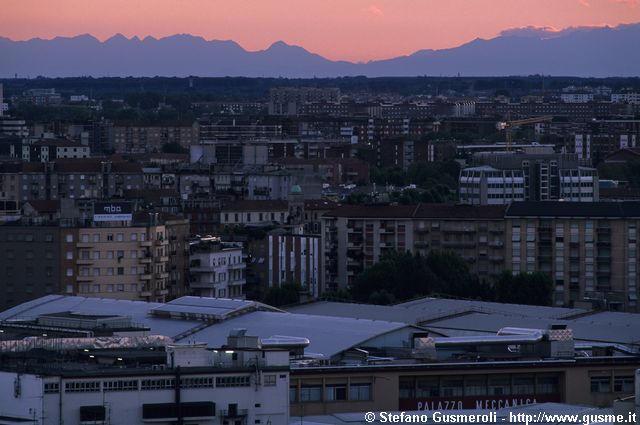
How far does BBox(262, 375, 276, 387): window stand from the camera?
67.8 feet

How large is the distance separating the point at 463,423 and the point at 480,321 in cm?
1374

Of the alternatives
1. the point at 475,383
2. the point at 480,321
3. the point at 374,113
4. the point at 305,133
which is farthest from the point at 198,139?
the point at 475,383

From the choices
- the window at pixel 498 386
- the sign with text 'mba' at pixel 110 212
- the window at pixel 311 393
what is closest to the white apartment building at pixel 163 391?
the window at pixel 311 393

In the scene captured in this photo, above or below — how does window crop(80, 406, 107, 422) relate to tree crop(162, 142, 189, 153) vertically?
above

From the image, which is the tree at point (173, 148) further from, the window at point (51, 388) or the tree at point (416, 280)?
the window at point (51, 388)

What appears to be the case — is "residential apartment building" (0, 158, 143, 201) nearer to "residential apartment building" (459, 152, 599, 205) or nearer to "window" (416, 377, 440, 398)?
"residential apartment building" (459, 152, 599, 205)

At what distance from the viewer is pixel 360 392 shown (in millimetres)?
24594

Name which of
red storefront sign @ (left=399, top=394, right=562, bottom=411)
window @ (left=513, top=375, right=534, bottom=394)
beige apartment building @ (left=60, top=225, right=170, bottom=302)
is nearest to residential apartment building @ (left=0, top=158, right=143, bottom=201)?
beige apartment building @ (left=60, top=225, right=170, bottom=302)

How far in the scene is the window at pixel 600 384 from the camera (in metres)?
25.6

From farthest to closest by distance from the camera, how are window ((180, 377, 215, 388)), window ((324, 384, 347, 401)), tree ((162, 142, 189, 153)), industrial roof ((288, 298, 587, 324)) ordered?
tree ((162, 142, 189, 153))
industrial roof ((288, 298, 587, 324))
window ((324, 384, 347, 401))
window ((180, 377, 215, 388))

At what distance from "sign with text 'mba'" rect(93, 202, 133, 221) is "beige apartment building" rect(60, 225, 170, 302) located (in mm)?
328

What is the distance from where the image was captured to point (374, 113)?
167125mm

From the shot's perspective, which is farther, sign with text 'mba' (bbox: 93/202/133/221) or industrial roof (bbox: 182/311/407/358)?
sign with text 'mba' (bbox: 93/202/133/221)

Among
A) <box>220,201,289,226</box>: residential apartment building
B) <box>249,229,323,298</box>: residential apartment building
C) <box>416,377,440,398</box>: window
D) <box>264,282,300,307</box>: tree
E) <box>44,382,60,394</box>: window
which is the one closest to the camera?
<box>44,382,60,394</box>: window
